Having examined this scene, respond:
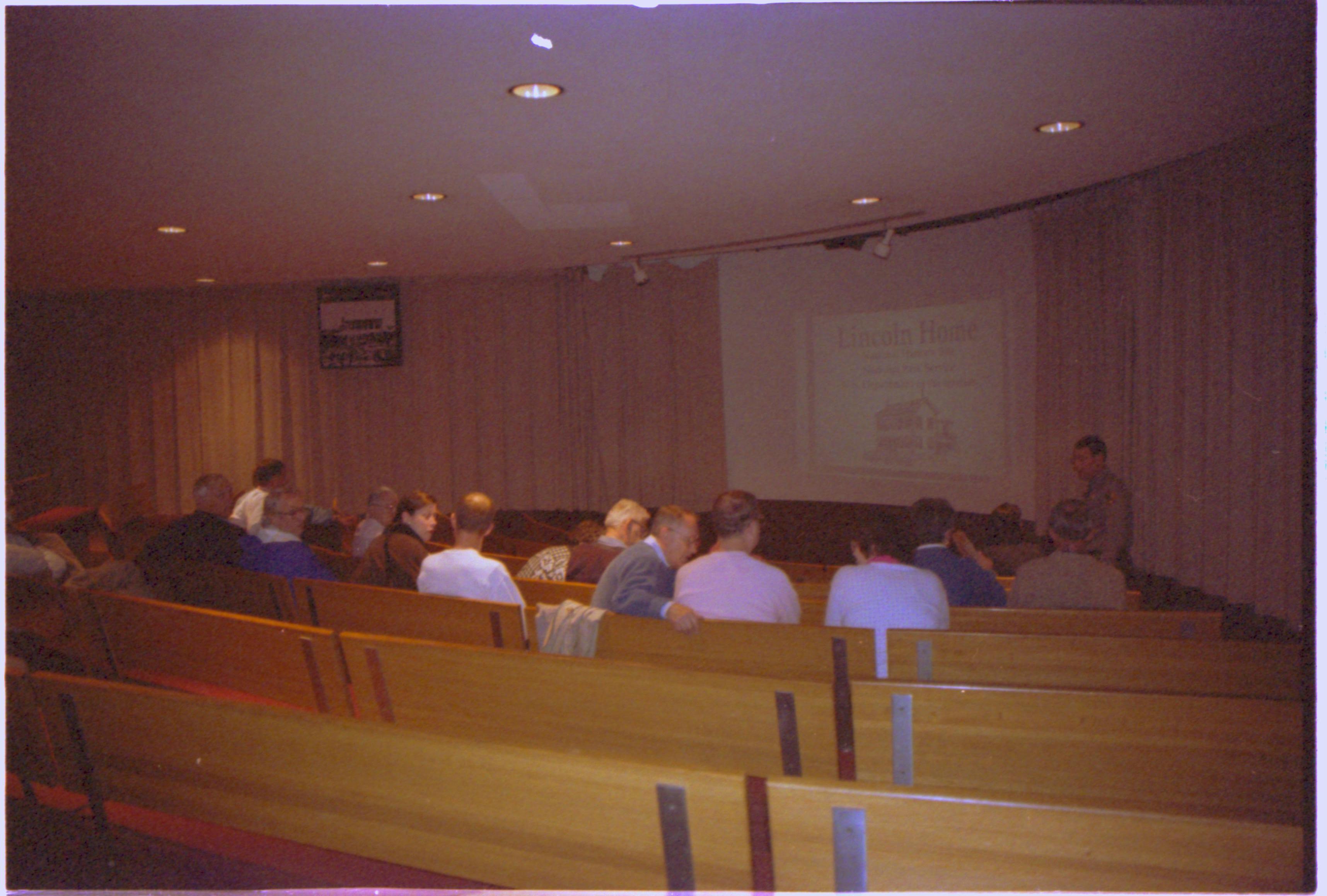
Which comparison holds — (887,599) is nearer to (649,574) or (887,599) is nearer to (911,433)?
(649,574)

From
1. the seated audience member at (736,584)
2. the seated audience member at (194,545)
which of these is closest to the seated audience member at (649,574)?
the seated audience member at (736,584)

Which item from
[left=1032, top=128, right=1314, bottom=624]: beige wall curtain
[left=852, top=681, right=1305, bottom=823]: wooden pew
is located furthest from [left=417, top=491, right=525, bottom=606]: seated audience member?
[left=1032, top=128, right=1314, bottom=624]: beige wall curtain

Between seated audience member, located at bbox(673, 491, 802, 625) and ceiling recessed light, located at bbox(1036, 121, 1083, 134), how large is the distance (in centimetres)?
319

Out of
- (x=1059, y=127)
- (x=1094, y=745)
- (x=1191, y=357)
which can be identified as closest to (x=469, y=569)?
(x=1094, y=745)

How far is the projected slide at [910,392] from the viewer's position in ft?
26.8

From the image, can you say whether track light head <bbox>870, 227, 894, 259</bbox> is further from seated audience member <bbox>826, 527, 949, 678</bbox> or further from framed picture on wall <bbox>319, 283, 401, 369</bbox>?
Result: framed picture on wall <bbox>319, 283, 401, 369</bbox>

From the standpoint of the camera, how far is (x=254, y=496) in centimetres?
647

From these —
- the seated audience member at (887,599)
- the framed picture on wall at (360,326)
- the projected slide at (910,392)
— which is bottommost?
the seated audience member at (887,599)

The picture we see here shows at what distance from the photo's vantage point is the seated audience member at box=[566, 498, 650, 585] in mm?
4055

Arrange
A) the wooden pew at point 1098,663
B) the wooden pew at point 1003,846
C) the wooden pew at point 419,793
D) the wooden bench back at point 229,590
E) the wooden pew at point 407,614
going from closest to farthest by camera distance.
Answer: the wooden pew at point 1003,846 < the wooden pew at point 419,793 < the wooden pew at point 1098,663 < the wooden pew at point 407,614 < the wooden bench back at point 229,590

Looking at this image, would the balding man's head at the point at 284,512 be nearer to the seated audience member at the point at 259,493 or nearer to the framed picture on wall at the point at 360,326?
the seated audience member at the point at 259,493

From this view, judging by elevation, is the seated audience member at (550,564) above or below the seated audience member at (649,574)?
below

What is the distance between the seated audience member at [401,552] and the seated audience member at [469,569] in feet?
1.54

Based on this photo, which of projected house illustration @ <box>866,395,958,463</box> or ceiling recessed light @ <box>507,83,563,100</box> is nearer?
ceiling recessed light @ <box>507,83,563,100</box>
